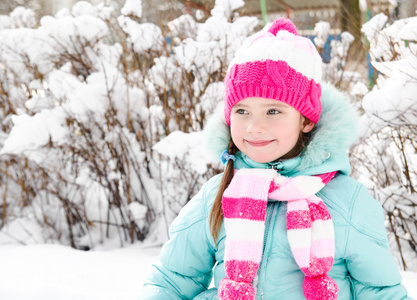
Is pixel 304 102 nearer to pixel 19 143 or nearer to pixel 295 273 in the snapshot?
pixel 295 273

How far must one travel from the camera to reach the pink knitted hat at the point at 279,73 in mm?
1546

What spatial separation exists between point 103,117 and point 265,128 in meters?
2.27

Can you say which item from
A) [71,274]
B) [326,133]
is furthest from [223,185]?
[71,274]

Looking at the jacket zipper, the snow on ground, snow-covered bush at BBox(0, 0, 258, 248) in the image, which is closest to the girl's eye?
the jacket zipper

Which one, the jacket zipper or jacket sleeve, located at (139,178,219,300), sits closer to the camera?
the jacket zipper

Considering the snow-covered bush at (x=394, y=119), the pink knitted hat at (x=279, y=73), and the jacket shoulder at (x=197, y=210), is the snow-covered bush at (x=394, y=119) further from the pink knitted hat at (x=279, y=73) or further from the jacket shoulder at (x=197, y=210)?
the jacket shoulder at (x=197, y=210)

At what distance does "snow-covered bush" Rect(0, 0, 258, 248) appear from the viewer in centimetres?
354

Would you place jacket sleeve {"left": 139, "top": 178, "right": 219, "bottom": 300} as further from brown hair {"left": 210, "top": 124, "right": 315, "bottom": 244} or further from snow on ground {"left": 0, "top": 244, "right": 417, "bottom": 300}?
snow on ground {"left": 0, "top": 244, "right": 417, "bottom": 300}

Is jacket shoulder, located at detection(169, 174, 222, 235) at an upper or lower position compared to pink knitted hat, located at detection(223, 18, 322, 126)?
lower

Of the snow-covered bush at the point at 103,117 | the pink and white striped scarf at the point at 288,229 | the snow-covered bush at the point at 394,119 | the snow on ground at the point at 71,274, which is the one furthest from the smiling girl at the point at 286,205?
the snow-covered bush at the point at 103,117

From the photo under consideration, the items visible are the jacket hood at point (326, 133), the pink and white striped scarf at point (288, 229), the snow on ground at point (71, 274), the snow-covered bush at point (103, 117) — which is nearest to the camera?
the pink and white striped scarf at point (288, 229)

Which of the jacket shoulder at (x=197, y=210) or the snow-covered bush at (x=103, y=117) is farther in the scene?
the snow-covered bush at (x=103, y=117)

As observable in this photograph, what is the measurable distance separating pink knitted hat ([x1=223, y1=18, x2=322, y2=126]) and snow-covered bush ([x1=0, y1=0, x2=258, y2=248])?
1.76m

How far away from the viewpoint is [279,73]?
1.54 m
